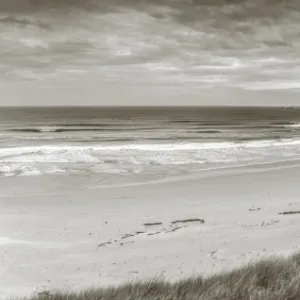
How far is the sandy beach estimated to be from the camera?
6.11 meters

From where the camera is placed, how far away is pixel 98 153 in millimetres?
23156

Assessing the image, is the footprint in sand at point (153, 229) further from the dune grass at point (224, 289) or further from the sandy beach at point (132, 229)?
the dune grass at point (224, 289)

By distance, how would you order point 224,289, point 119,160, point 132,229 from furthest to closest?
point 119,160, point 132,229, point 224,289

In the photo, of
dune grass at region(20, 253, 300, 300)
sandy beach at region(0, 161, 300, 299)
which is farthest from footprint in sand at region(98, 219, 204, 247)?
dune grass at region(20, 253, 300, 300)

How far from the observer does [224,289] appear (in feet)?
11.4

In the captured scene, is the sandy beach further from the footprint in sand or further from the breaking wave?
the breaking wave

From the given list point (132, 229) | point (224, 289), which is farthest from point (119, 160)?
point (224, 289)

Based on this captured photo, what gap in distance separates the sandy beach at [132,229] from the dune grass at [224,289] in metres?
1.46

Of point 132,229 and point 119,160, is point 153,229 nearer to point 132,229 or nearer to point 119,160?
point 132,229

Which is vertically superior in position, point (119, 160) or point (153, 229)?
point (119, 160)

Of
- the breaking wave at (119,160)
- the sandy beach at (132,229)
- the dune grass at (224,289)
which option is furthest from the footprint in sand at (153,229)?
the breaking wave at (119,160)

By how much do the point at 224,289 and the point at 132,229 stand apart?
195 inches

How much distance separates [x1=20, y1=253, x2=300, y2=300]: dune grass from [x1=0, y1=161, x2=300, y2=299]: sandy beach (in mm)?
1461

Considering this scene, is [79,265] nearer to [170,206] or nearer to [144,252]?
[144,252]
